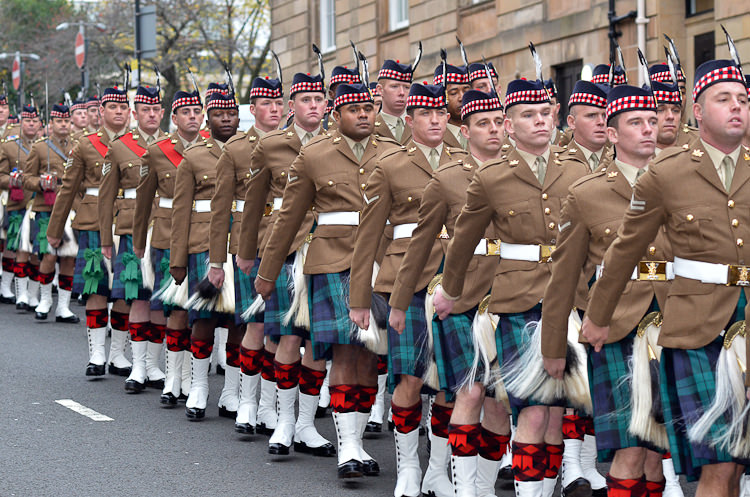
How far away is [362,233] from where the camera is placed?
24.5ft

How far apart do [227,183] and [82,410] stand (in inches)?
78.9

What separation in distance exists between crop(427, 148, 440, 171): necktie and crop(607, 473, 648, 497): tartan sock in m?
2.32

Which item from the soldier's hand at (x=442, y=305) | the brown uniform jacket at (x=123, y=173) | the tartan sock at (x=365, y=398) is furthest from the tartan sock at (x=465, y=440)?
the brown uniform jacket at (x=123, y=173)

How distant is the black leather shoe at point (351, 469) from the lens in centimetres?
775

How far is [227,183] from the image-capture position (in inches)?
379

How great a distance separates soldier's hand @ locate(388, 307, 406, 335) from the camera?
716 cm

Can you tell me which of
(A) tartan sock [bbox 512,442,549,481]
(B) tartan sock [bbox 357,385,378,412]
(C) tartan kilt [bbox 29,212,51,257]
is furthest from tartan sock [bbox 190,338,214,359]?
(C) tartan kilt [bbox 29,212,51,257]

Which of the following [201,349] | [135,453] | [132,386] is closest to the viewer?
[135,453]

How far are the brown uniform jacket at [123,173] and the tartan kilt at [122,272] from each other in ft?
0.26

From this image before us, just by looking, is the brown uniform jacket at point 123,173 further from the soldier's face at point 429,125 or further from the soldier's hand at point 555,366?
the soldier's hand at point 555,366

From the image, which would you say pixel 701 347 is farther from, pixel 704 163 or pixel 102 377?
pixel 102 377

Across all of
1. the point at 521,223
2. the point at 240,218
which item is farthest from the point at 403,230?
the point at 240,218

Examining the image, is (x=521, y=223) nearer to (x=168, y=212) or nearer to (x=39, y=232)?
(x=168, y=212)

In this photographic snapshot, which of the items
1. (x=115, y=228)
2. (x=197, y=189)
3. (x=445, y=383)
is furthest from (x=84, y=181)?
(x=445, y=383)
